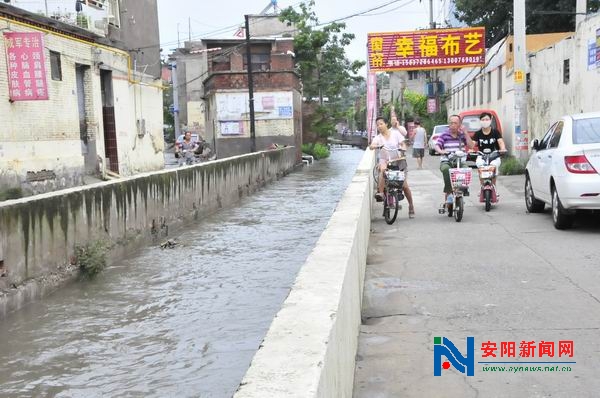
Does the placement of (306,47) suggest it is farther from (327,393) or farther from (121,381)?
(327,393)

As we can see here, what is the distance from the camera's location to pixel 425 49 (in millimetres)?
25078

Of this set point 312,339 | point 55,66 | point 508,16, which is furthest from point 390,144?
point 508,16

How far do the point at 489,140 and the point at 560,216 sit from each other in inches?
96.8

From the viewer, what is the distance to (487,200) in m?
10.8

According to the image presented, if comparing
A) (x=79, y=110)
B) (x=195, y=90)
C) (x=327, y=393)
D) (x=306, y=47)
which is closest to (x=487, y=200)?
(x=327, y=393)

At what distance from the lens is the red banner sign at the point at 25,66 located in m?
15.7

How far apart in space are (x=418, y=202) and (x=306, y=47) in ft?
106

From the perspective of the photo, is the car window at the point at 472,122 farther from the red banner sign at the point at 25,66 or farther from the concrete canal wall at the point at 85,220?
the red banner sign at the point at 25,66

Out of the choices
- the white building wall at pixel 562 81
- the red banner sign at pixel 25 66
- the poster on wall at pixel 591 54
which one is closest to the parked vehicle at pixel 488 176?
the white building wall at pixel 562 81

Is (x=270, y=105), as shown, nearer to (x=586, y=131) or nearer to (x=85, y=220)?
Result: (x=85, y=220)

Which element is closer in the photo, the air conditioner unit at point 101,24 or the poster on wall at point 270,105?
the air conditioner unit at point 101,24

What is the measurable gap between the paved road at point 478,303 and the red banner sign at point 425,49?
1644 cm

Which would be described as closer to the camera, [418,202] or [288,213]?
[418,202]

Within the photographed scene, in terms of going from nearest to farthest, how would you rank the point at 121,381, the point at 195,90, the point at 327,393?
the point at 327,393
the point at 121,381
the point at 195,90
